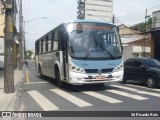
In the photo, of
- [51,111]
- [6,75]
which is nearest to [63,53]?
[6,75]

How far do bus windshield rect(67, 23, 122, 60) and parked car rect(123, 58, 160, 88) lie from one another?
2887 mm

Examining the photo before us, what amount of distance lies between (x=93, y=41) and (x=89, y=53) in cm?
59

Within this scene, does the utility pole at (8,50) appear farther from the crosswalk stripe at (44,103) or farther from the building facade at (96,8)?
the building facade at (96,8)

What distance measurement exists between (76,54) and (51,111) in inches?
189

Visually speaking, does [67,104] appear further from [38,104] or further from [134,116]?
[134,116]

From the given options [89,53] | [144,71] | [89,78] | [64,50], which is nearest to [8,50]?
[64,50]

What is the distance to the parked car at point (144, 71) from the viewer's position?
55.1 ft

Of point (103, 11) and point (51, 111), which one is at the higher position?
point (103, 11)

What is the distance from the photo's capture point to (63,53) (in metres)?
15.0

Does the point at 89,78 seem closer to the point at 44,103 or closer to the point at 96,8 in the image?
the point at 44,103

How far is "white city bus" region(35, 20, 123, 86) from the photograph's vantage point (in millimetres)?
14172

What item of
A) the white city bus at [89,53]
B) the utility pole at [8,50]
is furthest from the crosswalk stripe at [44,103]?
the white city bus at [89,53]

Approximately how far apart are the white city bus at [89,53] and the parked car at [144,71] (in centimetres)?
270

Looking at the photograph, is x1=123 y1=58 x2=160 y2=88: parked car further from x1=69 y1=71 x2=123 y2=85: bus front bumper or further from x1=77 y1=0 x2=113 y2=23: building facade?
x1=77 y1=0 x2=113 y2=23: building facade
